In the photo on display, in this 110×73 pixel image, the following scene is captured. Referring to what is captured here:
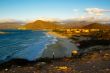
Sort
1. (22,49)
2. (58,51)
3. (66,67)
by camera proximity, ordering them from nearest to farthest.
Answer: (66,67)
(58,51)
(22,49)

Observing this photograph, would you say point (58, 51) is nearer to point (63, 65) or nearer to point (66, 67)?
point (63, 65)

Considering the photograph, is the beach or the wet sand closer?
the wet sand

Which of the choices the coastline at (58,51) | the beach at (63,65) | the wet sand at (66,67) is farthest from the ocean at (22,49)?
the wet sand at (66,67)

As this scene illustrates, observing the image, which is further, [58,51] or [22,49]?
[22,49]

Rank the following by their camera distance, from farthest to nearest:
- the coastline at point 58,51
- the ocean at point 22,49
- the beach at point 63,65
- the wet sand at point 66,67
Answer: the coastline at point 58,51, the ocean at point 22,49, the beach at point 63,65, the wet sand at point 66,67

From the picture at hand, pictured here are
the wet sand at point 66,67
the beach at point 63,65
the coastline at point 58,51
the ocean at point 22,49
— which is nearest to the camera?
the wet sand at point 66,67

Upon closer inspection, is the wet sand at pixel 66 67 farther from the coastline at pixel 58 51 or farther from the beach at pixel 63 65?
the coastline at pixel 58 51

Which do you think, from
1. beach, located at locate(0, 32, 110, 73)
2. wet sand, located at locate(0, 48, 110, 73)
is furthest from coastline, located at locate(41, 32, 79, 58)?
wet sand, located at locate(0, 48, 110, 73)

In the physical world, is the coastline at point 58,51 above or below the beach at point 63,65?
below

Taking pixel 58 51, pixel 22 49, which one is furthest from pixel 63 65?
pixel 22 49

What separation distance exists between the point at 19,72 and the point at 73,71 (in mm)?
5510

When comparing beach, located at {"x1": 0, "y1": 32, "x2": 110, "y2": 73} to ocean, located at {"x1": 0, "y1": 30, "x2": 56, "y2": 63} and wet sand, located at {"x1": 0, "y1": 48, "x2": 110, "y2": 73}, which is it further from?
A: ocean, located at {"x1": 0, "y1": 30, "x2": 56, "y2": 63}

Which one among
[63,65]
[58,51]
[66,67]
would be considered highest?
[66,67]

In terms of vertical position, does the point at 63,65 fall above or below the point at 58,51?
above
